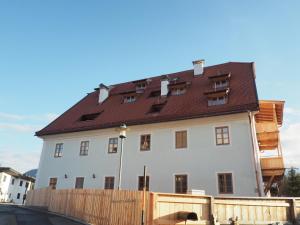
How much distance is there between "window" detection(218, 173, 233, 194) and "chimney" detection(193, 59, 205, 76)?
39.0ft

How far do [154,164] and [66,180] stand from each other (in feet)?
28.4

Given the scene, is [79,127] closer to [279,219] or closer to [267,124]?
[267,124]

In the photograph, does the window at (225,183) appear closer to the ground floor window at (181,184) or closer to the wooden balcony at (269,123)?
the ground floor window at (181,184)

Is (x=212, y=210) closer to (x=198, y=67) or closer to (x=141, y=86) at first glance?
(x=198, y=67)

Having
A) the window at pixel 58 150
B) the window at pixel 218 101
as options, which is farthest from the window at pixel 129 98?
the window at pixel 218 101

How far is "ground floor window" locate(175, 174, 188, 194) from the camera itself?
1897cm

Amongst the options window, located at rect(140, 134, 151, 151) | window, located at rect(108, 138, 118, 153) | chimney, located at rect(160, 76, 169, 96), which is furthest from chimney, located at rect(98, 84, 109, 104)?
window, located at rect(140, 134, 151, 151)

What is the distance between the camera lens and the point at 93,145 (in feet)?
78.9

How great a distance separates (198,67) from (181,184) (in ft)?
41.8

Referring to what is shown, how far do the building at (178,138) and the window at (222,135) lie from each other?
0.22 ft

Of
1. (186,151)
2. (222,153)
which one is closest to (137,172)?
(186,151)

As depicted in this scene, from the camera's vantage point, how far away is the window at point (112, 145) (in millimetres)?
22814

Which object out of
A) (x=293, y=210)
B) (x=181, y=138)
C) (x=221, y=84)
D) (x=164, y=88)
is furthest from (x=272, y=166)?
→ (x=164, y=88)

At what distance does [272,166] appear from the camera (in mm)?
17922
